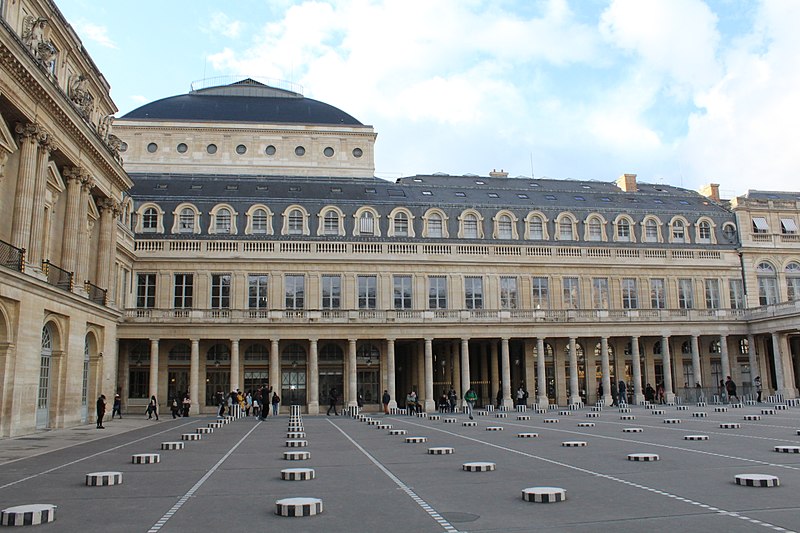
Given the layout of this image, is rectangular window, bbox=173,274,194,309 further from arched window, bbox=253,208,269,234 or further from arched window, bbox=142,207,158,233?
arched window, bbox=253,208,269,234

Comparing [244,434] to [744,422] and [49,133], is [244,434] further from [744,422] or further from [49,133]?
[744,422]

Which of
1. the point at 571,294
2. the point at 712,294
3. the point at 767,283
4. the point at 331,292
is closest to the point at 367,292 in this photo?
the point at 331,292

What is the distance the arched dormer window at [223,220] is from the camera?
56.2 m

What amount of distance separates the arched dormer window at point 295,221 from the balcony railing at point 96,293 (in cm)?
1891

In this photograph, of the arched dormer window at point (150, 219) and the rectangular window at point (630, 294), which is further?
the rectangular window at point (630, 294)

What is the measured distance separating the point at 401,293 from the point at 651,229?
22958 mm

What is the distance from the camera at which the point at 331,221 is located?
5750 centimetres

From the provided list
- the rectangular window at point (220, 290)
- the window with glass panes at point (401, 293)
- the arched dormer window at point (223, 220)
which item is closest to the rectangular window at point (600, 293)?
the window with glass panes at point (401, 293)

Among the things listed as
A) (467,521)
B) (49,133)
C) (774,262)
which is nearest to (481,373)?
(774,262)

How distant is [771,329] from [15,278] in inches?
2079

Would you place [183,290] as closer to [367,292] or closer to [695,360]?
Answer: [367,292]

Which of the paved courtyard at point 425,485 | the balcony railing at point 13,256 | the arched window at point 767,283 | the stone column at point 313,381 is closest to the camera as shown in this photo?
the paved courtyard at point 425,485

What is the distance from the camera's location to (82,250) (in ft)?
118

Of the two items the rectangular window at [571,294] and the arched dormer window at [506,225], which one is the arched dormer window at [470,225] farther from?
the rectangular window at [571,294]
